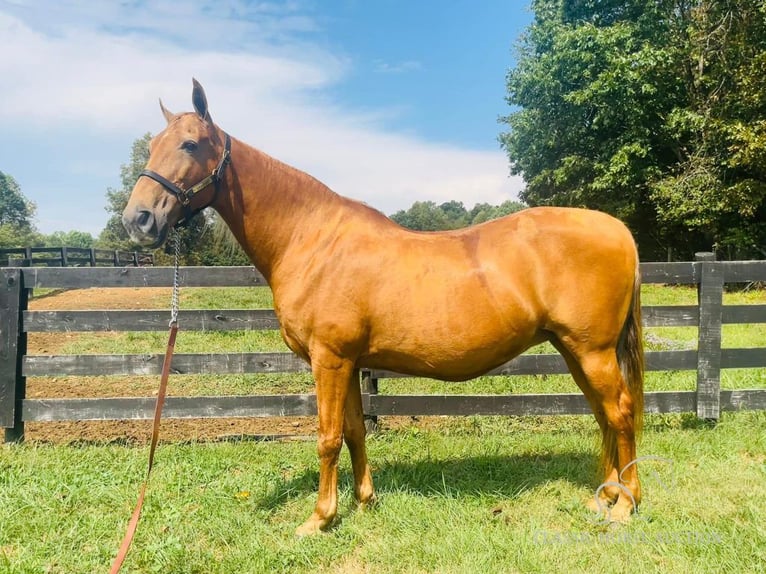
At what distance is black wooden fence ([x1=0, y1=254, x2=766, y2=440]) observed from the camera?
14.2 feet

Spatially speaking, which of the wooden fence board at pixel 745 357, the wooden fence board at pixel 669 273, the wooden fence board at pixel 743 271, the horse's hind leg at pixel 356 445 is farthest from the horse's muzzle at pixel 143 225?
the wooden fence board at pixel 745 357

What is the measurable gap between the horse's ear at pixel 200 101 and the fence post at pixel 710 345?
4.50 metres

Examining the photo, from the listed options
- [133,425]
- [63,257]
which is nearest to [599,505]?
[133,425]

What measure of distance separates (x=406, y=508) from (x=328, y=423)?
81 centimetres

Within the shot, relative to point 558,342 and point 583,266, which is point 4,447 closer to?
point 558,342

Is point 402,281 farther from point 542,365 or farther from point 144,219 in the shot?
point 542,365

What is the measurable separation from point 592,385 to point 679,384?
3.48m

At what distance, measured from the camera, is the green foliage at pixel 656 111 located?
625 inches

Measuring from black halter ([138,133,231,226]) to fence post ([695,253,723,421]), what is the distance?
4.36 metres

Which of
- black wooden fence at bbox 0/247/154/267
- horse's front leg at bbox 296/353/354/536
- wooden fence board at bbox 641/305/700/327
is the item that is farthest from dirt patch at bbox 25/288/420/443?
black wooden fence at bbox 0/247/154/267

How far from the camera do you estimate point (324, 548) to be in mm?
2775

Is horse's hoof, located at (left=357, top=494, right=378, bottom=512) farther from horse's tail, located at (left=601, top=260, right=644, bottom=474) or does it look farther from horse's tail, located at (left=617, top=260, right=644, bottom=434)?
horse's tail, located at (left=617, top=260, right=644, bottom=434)

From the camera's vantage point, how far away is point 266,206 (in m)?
3.08

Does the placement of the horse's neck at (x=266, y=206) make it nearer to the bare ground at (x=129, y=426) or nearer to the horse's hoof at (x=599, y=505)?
the bare ground at (x=129, y=426)
